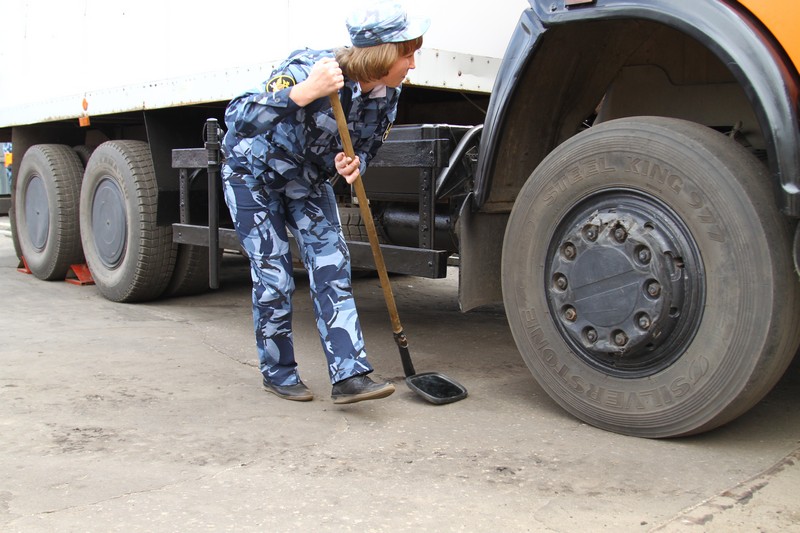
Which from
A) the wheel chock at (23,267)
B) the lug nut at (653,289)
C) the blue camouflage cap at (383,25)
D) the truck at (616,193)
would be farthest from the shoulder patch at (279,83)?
the wheel chock at (23,267)

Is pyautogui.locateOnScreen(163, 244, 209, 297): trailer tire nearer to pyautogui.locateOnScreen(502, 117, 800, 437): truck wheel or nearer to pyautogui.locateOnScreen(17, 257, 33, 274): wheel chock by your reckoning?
pyautogui.locateOnScreen(17, 257, 33, 274): wheel chock

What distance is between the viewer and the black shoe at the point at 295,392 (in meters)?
3.48

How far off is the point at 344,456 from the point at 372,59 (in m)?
1.31

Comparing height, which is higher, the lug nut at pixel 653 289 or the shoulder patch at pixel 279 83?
the shoulder patch at pixel 279 83

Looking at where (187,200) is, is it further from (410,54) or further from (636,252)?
(636,252)

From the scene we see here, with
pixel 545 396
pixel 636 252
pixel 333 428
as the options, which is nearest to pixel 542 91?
pixel 636 252

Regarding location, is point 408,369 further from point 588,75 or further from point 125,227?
point 125,227

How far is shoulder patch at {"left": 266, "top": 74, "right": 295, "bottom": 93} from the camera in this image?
304 cm

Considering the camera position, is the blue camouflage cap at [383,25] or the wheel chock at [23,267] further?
the wheel chock at [23,267]

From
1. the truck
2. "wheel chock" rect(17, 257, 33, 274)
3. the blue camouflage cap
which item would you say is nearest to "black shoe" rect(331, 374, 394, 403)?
the truck

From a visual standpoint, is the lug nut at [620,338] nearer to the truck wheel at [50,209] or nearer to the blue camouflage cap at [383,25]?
the blue camouflage cap at [383,25]

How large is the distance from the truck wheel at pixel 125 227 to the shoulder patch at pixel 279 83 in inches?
104

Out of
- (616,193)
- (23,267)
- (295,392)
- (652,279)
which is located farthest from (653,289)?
(23,267)

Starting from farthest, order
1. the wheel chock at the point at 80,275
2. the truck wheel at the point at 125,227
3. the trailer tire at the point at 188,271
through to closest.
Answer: the wheel chock at the point at 80,275 < the trailer tire at the point at 188,271 < the truck wheel at the point at 125,227
